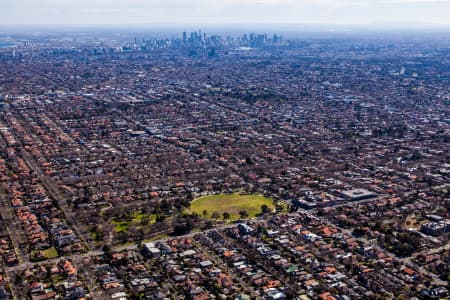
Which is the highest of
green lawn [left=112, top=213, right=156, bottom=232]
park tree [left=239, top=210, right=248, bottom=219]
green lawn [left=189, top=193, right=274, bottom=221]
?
park tree [left=239, top=210, right=248, bottom=219]

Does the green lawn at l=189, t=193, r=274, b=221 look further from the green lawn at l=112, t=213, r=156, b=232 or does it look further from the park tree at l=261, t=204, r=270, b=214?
the green lawn at l=112, t=213, r=156, b=232

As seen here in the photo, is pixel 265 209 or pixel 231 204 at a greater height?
pixel 265 209

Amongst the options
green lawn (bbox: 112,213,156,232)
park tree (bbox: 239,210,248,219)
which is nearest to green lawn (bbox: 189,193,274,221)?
park tree (bbox: 239,210,248,219)

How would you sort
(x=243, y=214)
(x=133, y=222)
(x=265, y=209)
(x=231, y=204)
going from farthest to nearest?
(x=231, y=204) < (x=265, y=209) < (x=243, y=214) < (x=133, y=222)

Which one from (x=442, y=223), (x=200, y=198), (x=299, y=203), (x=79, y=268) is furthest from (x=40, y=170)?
(x=442, y=223)

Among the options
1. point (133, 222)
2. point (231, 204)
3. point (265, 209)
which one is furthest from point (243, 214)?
point (133, 222)

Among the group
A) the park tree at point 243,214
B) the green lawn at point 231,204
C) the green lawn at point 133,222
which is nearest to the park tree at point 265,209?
the green lawn at point 231,204

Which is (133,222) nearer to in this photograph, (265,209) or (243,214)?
(243,214)

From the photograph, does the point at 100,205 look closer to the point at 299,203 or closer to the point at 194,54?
the point at 299,203
